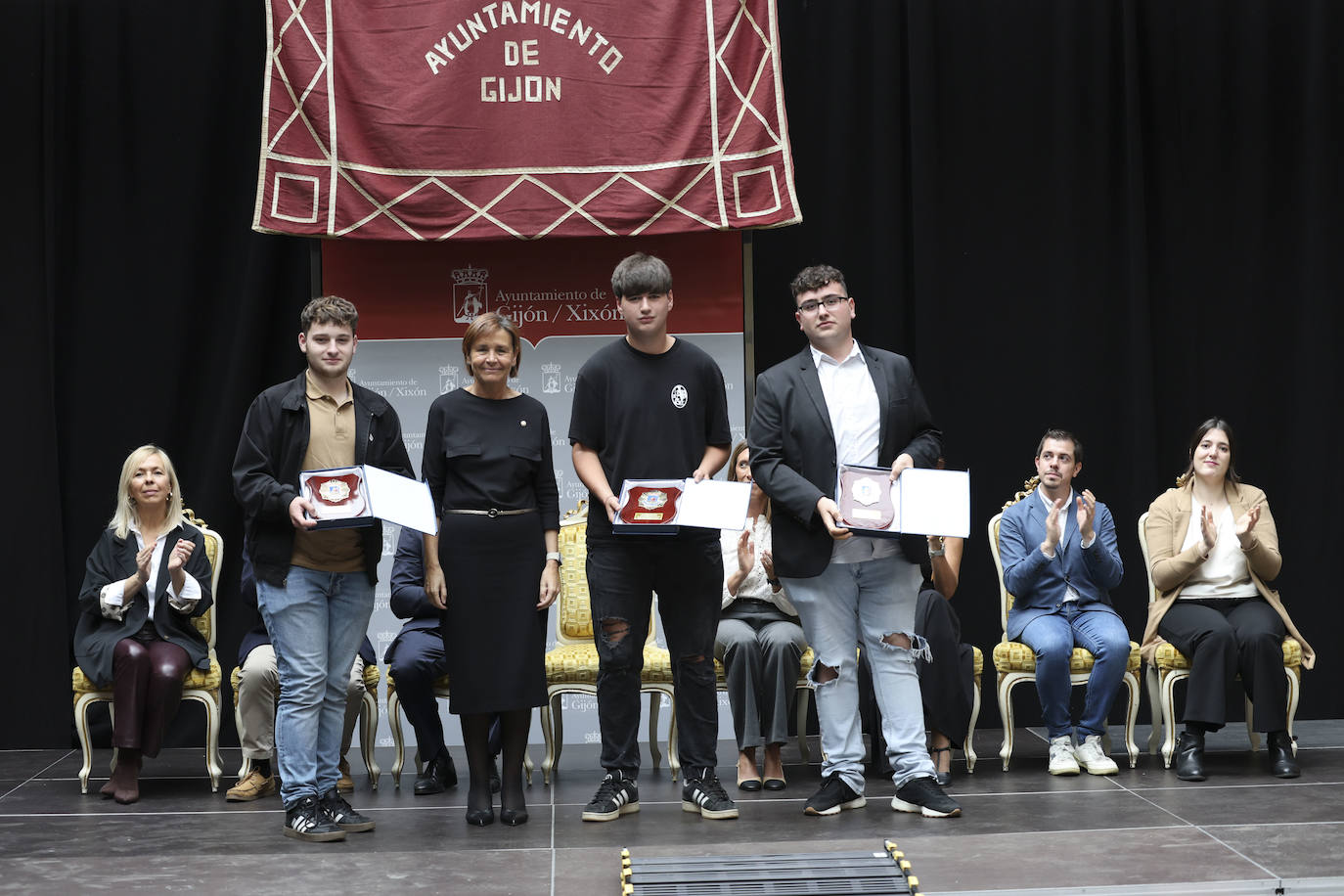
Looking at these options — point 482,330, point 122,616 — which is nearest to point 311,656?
point 482,330

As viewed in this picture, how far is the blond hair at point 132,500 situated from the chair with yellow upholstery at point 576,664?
1435 millimetres

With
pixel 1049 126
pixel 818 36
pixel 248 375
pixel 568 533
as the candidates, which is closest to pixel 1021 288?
pixel 1049 126

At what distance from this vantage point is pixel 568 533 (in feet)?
17.9

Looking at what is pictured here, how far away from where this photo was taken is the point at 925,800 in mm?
4145

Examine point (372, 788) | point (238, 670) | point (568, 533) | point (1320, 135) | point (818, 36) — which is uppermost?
point (818, 36)

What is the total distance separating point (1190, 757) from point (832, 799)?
55.1 inches

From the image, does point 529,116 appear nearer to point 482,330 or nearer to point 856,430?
point 482,330

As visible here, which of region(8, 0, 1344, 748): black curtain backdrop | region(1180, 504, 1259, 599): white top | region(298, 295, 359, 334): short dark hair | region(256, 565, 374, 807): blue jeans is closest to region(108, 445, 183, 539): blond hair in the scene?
region(8, 0, 1344, 748): black curtain backdrop

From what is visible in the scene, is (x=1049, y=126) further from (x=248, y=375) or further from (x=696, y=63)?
(x=248, y=375)

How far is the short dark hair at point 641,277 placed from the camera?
3996 mm

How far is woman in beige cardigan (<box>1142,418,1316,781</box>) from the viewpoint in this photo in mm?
4844

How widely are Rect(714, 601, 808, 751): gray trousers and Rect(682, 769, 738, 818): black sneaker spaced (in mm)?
515

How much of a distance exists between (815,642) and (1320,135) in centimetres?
363

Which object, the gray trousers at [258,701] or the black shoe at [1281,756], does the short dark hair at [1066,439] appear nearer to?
the black shoe at [1281,756]
